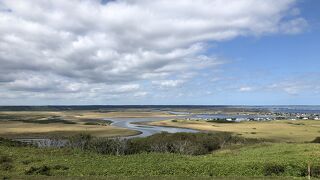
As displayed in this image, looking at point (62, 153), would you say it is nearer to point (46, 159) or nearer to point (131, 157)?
point (46, 159)

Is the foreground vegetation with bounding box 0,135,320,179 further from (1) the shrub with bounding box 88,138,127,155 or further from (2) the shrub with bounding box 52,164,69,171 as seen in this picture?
(1) the shrub with bounding box 88,138,127,155

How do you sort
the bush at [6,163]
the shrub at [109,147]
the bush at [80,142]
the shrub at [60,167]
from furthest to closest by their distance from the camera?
1. the bush at [80,142]
2. the shrub at [109,147]
3. the bush at [6,163]
4. the shrub at [60,167]

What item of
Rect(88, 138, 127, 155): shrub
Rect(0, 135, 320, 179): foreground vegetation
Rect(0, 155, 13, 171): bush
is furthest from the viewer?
Rect(88, 138, 127, 155): shrub

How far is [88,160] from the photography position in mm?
33156

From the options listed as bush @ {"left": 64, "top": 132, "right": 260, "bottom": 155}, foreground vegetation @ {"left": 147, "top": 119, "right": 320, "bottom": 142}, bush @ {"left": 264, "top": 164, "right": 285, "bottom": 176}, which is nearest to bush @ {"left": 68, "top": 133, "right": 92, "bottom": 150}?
bush @ {"left": 64, "top": 132, "right": 260, "bottom": 155}

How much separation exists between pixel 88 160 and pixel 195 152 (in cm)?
2422

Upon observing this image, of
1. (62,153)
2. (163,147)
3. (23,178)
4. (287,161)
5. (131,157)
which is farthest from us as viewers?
(163,147)

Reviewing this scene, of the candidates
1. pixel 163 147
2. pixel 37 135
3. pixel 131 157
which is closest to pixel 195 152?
pixel 163 147

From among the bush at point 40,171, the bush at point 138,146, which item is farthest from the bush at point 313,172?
the bush at point 138,146

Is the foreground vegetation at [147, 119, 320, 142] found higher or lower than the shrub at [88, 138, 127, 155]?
lower

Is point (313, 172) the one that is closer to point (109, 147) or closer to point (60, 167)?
point (60, 167)

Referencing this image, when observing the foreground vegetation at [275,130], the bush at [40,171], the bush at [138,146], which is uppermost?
the bush at [40,171]

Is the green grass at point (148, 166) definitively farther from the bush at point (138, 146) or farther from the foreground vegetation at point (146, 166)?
the bush at point (138, 146)

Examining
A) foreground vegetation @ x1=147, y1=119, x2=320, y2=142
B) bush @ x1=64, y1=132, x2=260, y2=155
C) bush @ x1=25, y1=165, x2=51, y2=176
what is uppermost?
bush @ x1=25, y1=165, x2=51, y2=176
